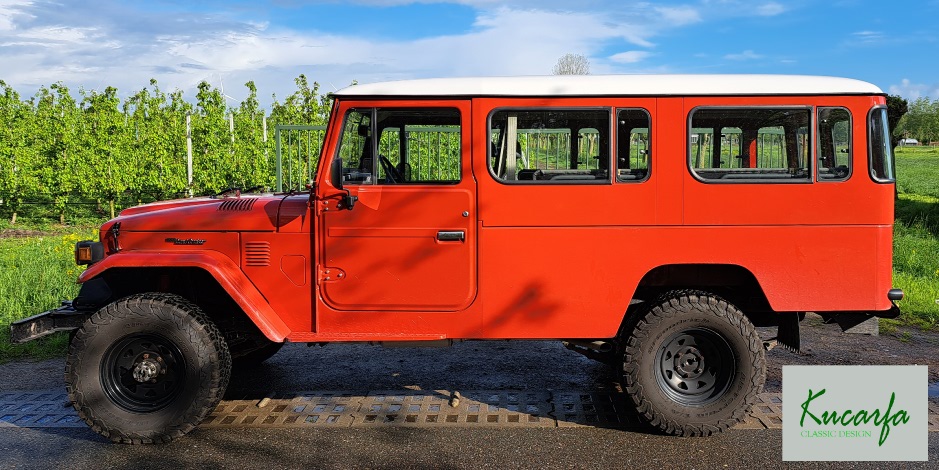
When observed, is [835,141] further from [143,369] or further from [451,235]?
[143,369]

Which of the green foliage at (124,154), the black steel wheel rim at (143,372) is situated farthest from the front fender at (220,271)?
the green foliage at (124,154)

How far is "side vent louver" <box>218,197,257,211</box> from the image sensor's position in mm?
4867

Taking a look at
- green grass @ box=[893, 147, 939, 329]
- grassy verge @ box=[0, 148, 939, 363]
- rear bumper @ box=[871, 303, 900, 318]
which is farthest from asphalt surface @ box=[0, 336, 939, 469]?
green grass @ box=[893, 147, 939, 329]

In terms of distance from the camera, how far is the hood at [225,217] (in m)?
4.75

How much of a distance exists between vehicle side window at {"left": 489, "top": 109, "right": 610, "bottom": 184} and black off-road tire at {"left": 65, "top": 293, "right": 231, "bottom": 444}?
2213 millimetres

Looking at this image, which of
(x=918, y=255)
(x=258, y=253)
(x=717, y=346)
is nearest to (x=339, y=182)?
(x=258, y=253)

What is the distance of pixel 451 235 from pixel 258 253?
129cm

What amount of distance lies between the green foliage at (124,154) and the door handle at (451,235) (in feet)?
41.8

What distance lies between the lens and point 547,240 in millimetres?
4648

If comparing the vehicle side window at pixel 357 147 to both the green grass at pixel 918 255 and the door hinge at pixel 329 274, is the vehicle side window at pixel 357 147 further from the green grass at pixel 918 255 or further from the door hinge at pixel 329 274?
the green grass at pixel 918 255

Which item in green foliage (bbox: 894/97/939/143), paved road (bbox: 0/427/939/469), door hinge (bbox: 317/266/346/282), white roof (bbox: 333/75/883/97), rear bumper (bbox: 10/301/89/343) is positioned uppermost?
green foliage (bbox: 894/97/939/143)

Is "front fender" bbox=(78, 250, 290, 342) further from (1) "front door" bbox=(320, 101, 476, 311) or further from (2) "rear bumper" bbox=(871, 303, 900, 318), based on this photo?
(2) "rear bumper" bbox=(871, 303, 900, 318)

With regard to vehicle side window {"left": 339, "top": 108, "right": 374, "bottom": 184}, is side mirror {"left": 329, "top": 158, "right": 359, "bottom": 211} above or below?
below

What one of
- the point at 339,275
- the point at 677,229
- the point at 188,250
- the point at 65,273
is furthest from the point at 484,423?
the point at 65,273
